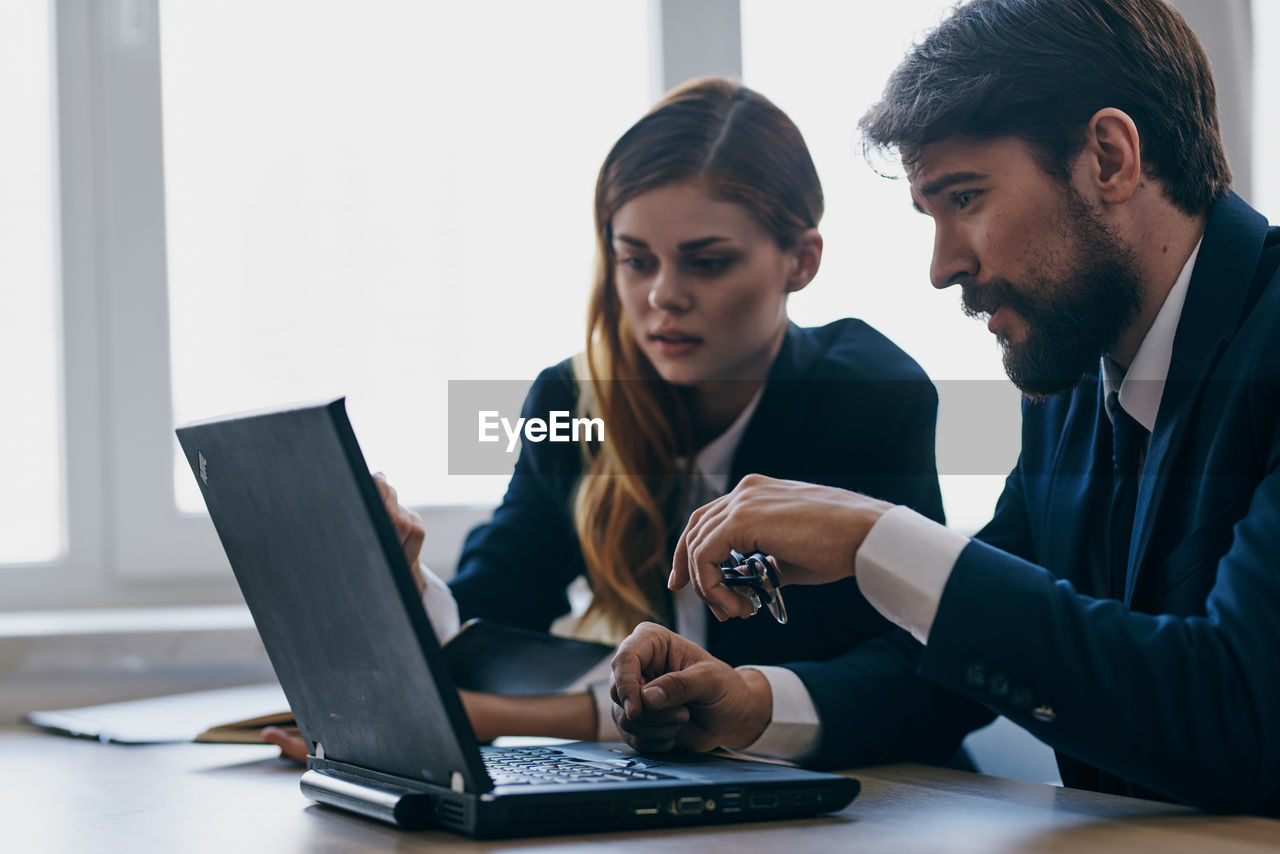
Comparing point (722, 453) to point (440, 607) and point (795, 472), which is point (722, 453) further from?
point (440, 607)

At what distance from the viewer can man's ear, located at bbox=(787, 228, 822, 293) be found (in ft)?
5.19

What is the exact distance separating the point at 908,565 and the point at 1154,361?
15.9 inches

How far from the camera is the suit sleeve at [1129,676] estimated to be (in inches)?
29.8

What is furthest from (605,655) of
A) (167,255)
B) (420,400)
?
(167,255)

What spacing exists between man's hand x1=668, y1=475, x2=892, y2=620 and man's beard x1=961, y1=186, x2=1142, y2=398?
34cm

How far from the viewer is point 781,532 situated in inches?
33.4

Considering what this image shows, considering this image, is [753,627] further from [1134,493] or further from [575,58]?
[575,58]

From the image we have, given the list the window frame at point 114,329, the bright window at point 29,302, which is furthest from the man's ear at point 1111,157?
the bright window at point 29,302

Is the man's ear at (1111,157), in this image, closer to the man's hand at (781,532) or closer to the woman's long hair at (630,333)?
the man's hand at (781,532)

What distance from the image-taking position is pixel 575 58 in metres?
2.21

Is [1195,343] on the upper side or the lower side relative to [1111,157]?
lower

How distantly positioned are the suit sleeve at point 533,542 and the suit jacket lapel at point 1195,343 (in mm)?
806

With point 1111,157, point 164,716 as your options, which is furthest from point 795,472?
point 164,716

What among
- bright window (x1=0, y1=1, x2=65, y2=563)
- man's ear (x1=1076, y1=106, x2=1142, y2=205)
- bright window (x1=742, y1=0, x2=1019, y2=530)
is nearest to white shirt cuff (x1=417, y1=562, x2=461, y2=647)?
man's ear (x1=1076, y1=106, x2=1142, y2=205)
